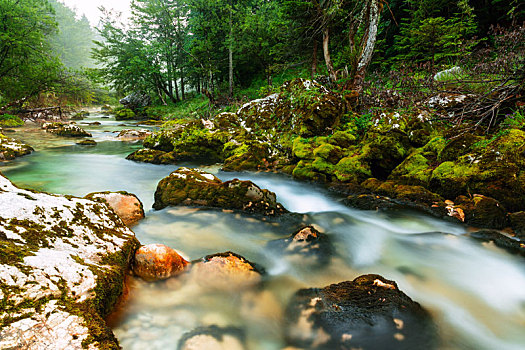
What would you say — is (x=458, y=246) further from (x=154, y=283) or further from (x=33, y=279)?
(x=33, y=279)

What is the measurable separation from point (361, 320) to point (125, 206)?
12.1 feet

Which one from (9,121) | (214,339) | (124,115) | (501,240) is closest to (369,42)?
(501,240)

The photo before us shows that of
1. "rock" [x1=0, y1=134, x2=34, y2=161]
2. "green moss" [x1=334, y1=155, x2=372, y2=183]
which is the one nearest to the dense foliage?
"rock" [x1=0, y1=134, x2=34, y2=161]

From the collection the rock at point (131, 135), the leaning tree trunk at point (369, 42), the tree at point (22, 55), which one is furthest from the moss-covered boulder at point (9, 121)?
the leaning tree trunk at point (369, 42)

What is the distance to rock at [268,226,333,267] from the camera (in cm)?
322

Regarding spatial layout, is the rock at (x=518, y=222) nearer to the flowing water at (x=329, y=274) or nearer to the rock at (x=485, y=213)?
the rock at (x=485, y=213)

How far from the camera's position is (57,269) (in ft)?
5.36

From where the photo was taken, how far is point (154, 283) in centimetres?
240

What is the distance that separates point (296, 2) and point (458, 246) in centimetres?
996

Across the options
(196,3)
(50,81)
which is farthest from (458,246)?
(50,81)

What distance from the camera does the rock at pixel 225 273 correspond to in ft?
8.34

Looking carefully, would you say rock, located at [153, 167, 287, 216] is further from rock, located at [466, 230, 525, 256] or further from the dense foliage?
the dense foliage

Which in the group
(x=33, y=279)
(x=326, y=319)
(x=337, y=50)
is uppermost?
(x=337, y=50)

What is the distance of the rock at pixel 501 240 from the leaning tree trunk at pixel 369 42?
6.15 metres
